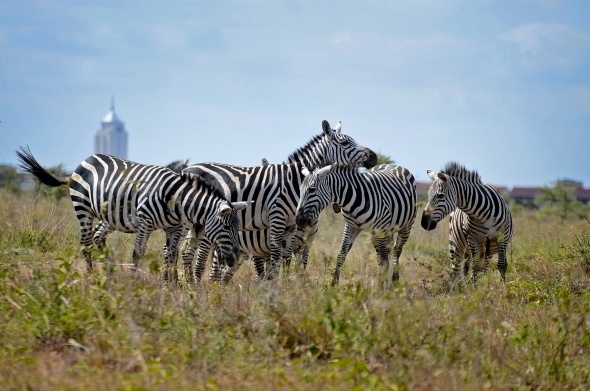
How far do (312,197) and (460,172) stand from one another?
100 inches

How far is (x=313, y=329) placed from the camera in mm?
6258

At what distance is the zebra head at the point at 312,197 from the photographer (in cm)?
1056

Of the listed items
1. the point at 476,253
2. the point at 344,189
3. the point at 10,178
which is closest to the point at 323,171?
the point at 344,189

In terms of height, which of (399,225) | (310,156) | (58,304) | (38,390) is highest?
(310,156)

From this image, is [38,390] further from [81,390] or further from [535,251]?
[535,251]

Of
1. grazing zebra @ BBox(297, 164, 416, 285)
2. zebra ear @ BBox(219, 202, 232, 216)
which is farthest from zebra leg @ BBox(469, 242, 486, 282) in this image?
zebra ear @ BBox(219, 202, 232, 216)

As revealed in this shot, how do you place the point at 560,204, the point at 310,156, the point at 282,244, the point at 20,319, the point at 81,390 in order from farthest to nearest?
the point at 560,204
the point at 310,156
the point at 282,244
the point at 20,319
the point at 81,390

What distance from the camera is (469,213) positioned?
11836 millimetres

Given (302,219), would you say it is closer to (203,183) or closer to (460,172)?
(203,183)

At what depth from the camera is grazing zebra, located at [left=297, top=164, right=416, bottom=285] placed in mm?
10688

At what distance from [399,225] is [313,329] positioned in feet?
20.0

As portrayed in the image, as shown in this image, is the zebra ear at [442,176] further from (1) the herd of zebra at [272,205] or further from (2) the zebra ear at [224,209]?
(2) the zebra ear at [224,209]

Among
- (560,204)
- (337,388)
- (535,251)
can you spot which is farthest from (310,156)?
(560,204)

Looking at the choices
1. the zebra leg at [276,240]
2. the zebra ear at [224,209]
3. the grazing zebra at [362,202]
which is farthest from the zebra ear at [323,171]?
the zebra ear at [224,209]
